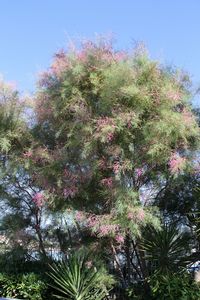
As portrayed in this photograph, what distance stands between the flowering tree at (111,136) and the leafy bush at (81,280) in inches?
25.7

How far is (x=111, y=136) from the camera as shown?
9.70 meters

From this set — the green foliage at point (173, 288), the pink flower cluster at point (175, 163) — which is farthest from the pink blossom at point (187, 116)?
the green foliage at point (173, 288)

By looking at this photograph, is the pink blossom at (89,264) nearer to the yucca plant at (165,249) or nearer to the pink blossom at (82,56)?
the yucca plant at (165,249)

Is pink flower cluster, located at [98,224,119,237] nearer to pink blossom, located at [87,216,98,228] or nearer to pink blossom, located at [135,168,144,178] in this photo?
pink blossom, located at [87,216,98,228]

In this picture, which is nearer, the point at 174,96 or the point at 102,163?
the point at 174,96

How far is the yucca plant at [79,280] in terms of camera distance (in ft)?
32.6

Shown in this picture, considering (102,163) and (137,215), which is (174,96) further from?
(137,215)

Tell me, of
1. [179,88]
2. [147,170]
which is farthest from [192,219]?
[179,88]

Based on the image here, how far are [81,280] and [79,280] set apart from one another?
6 centimetres

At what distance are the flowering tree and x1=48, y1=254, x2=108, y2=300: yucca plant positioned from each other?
673 mm

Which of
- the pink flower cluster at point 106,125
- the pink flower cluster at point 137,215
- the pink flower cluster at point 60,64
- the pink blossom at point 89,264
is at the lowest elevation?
the pink blossom at point 89,264

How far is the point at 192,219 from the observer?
10859 millimetres

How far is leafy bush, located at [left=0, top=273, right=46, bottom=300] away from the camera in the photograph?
1062 centimetres

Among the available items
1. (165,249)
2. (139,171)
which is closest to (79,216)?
(139,171)
